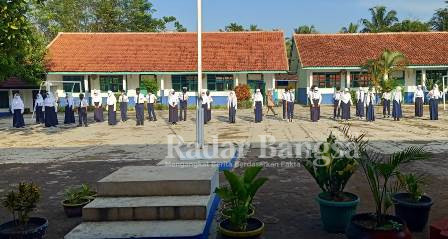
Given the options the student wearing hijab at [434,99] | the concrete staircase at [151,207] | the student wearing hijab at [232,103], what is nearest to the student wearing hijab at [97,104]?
the student wearing hijab at [232,103]

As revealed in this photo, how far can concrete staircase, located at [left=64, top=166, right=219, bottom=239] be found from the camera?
16.1 ft

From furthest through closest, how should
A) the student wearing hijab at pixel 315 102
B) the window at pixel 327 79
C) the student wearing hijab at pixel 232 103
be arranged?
the window at pixel 327 79
the student wearing hijab at pixel 232 103
the student wearing hijab at pixel 315 102

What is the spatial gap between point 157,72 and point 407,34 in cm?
1911

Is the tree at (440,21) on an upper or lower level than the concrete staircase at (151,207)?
upper

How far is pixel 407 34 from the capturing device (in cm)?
3209

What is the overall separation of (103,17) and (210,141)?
32.7m

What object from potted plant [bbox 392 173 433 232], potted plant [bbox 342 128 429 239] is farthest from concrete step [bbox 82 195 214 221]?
potted plant [bbox 392 173 433 232]

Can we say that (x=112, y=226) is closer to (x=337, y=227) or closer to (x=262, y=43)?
(x=337, y=227)

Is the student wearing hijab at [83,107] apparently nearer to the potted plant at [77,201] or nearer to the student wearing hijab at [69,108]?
the student wearing hijab at [69,108]

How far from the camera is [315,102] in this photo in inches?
709

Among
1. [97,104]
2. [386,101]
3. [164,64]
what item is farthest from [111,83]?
[386,101]

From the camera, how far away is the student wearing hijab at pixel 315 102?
58.5 ft

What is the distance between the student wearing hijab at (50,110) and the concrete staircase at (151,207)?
1341cm

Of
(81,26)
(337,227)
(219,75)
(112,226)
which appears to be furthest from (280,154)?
(81,26)
